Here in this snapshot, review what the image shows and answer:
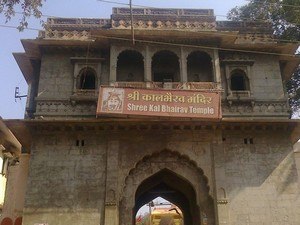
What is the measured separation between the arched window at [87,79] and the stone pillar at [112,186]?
3256 mm

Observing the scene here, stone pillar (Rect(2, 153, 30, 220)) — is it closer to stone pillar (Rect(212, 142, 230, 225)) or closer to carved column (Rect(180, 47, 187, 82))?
carved column (Rect(180, 47, 187, 82))

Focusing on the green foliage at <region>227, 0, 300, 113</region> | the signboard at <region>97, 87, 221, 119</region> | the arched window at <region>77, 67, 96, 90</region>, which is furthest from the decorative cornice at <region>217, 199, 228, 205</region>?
the green foliage at <region>227, 0, 300, 113</region>

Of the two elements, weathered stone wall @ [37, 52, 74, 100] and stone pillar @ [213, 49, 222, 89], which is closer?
stone pillar @ [213, 49, 222, 89]

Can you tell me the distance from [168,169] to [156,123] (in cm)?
197

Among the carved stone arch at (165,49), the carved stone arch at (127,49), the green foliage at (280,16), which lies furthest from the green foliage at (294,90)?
the carved stone arch at (127,49)

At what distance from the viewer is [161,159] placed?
16.2m

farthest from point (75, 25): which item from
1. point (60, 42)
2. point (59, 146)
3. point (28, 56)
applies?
point (59, 146)

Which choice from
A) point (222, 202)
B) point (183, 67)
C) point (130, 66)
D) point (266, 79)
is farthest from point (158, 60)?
point (222, 202)

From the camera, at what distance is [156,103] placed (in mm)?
15695

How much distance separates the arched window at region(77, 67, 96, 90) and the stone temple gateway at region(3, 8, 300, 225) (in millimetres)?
50

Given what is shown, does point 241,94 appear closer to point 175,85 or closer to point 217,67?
point 217,67

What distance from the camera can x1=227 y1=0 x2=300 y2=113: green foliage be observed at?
21125mm

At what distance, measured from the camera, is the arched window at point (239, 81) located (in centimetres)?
1767

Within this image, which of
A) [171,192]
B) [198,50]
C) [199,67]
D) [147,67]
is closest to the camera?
[147,67]
